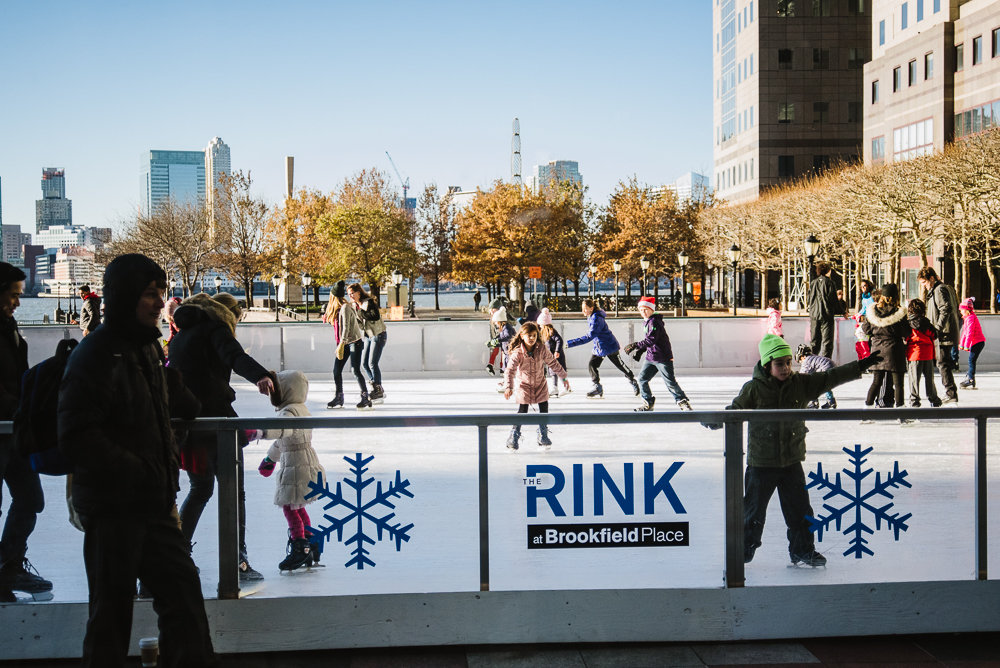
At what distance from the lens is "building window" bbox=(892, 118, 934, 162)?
49406 mm

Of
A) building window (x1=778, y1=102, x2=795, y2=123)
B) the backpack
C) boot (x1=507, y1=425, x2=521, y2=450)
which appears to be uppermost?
building window (x1=778, y1=102, x2=795, y2=123)

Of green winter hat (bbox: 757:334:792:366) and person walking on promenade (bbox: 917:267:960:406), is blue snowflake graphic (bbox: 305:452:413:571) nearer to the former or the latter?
green winter hat (bbox: 757:334:792:366)

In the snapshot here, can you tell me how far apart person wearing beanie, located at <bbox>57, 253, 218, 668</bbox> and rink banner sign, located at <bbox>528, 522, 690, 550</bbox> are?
1.37m

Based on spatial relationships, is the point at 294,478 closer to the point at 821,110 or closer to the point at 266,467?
the point at 266,467

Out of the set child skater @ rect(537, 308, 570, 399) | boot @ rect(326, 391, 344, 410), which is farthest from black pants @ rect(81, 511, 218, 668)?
boot @ rect(326, 391, 344, 410)

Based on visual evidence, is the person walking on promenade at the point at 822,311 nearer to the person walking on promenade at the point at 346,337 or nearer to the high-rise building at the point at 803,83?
the person walking on promenade at the point at 346,337

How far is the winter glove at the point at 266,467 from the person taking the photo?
12.5ft

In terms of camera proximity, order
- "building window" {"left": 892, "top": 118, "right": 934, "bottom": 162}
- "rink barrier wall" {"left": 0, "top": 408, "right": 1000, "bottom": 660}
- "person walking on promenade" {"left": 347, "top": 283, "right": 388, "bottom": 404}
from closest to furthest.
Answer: "rink barrier wall" {"left": 0, "top": 408, "right": 1000, "bottom": 660} → "person walking on promenade" {"left": 347, "top": 283, "right": 388, "bottom": 404} → "building window" {"left": 892, "top": 118, "right": 934, "bottom": 162}

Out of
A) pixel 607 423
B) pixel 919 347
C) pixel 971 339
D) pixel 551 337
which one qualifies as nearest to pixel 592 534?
pixel 607 423

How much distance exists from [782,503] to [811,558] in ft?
1.00

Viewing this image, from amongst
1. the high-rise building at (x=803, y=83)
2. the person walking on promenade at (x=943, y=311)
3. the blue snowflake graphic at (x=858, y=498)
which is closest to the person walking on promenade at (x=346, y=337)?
the person walking on promenade at (x=943, y=311)

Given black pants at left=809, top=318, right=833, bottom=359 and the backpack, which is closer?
the backpack

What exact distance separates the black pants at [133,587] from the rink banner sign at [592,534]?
1372 mm

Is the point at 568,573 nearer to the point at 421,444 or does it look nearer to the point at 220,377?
the point at 421,444
